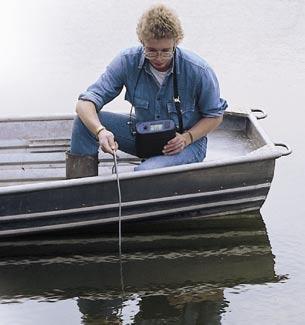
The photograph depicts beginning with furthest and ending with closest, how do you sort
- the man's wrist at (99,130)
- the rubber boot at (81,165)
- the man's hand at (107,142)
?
the rubber boot at (81,165)
the man's wrist at (99,130)
the man's hand at (107,142)

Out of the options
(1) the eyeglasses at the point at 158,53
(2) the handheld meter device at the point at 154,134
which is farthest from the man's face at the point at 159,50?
(2) the handheld meter device at the point at 154,134

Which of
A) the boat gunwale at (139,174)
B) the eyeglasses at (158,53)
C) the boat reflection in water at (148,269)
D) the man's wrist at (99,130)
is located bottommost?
the boat reflection in water at (148,269)

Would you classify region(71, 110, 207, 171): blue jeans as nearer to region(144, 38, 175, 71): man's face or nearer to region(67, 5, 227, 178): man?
region(67, 5, 227, 178): man

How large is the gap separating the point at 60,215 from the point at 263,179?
1.37 meters

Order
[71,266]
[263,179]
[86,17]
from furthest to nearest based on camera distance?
1. [86,17]
2. [263,179]
3. [71,266]

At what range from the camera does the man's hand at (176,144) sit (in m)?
5.20

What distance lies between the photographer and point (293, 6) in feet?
42.5

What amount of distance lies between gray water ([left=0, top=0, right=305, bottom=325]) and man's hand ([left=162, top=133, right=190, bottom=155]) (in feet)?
2.05

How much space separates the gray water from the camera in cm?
465

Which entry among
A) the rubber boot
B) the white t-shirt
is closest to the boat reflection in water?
the rubber boot

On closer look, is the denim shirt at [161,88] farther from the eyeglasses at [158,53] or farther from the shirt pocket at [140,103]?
the eyeglasses at [158,53]

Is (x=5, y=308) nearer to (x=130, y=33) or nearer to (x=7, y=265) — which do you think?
(x=7, y=265)

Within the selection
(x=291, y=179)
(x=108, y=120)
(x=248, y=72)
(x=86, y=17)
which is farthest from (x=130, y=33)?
(x=108, y=120)

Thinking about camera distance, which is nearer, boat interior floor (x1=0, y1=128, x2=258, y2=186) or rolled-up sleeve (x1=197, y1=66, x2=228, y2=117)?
rolled-up sleeve (x1=197, y1=66, x2=228, y2=117)
